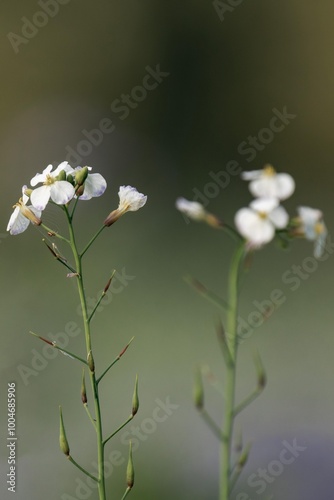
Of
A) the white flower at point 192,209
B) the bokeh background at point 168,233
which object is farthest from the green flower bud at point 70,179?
the bokeh background at point 168,233

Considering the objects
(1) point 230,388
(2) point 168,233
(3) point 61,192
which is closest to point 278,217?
(1) point 230,388

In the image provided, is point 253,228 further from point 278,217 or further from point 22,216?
point 22,216

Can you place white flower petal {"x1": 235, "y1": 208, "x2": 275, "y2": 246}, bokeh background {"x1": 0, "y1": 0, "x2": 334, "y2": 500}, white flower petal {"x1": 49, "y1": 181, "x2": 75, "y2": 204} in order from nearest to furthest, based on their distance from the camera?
white flower petal {"x1": 235, "y1": 208, "x2": 275, "y2": 246}
white flower petal {"x1": 49, "y1": 181, "x2": 75, "y2": 204}
bokeh background {"x1": 0, "y1": 0, "x2": 334, "y2": 500}

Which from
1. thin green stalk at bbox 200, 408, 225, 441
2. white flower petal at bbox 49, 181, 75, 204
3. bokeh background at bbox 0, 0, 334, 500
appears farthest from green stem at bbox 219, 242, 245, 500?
bokeh background at bbox 0, 0, 334, 500

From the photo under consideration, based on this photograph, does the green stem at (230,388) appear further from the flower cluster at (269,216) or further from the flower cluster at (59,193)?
the flower cluster at (59,193)

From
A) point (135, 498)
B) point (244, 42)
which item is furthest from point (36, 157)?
point (135, 498)

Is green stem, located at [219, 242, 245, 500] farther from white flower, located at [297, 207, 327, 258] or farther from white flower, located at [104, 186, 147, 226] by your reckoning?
white flower, located at [104, 186, 147, 226]
